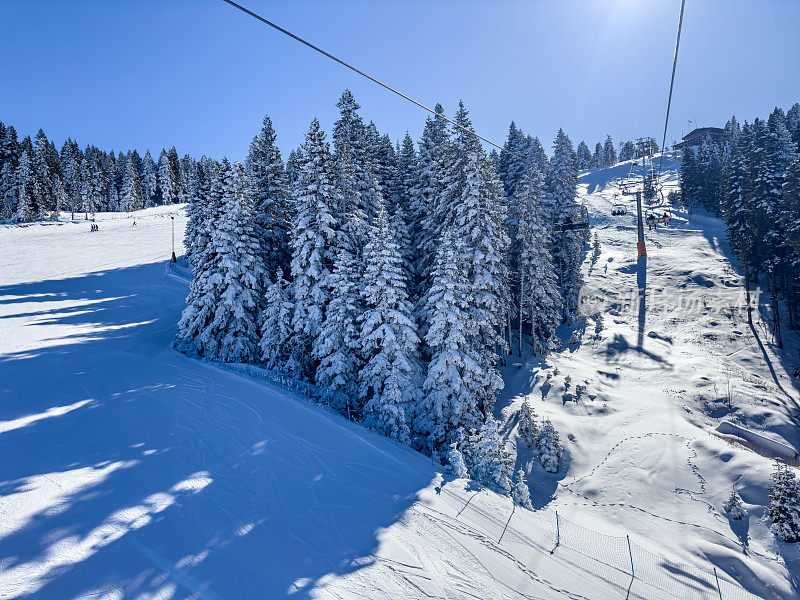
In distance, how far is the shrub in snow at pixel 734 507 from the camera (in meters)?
15.1

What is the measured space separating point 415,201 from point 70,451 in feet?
86.6

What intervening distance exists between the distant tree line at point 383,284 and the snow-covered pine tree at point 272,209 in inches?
4.6

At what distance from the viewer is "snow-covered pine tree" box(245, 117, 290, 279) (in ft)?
93.2

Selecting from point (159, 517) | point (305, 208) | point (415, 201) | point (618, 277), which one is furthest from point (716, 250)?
point (159, 517)

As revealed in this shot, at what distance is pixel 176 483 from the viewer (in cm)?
1109

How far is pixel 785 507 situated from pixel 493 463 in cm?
1086

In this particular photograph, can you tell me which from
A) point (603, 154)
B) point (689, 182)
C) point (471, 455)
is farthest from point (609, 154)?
point (471, 455)

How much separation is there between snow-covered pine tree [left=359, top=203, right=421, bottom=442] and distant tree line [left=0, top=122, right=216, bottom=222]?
23.2 m

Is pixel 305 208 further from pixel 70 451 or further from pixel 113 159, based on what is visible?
pixel 113 159

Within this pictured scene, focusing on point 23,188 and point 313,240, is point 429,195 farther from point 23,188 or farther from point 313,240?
point 23,188

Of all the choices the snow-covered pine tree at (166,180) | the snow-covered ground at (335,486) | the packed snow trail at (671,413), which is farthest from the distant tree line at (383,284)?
the snow-covered pine tree at (166,180)

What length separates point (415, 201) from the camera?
31.6m

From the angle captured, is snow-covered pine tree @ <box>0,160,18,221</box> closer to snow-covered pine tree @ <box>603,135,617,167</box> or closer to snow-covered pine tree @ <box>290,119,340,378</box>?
snow-covered pine tree @ <box>290,119,340,378</box>

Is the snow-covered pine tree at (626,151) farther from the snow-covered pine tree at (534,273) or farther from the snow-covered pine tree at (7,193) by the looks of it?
the snow-covered pine tree at (7,193)
